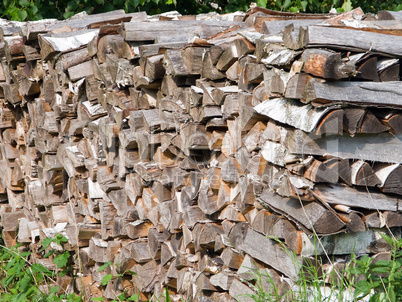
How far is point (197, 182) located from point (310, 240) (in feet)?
2.58

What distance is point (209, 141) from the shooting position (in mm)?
2402

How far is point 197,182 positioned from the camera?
2457 mm

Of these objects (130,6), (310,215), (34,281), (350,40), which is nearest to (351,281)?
(310,215)

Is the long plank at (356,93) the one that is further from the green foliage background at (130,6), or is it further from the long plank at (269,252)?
the green foliage background at (130,6)

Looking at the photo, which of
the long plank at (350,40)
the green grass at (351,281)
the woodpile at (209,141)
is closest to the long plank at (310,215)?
the woodpile at (209,141)

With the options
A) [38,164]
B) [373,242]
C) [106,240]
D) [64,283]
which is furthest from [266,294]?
[38,164]

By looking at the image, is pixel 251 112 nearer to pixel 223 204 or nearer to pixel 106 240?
pixel 223 204

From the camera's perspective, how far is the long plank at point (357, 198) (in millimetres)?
1764

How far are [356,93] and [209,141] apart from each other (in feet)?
2.78

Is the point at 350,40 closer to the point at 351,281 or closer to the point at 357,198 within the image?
the point at 357,198

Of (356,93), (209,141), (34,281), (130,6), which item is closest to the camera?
(356,93)

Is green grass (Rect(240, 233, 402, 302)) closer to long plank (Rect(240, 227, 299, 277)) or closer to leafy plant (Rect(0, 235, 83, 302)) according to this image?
long plank (Rect(240, 227, 299, 277))

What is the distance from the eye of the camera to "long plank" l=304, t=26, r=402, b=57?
170 centimetres

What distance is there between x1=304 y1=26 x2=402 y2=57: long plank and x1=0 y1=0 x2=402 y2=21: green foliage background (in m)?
3.82
